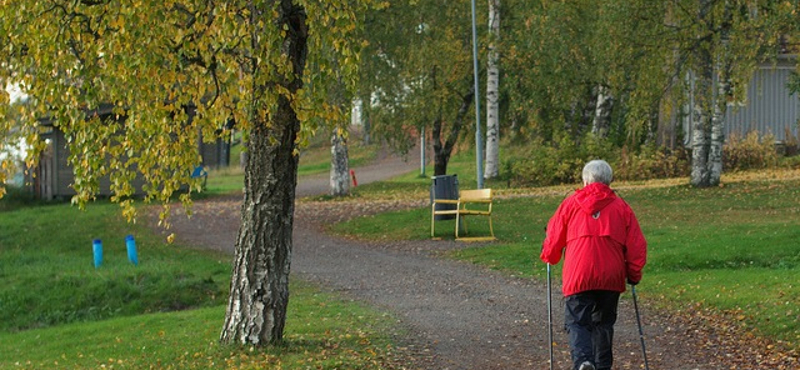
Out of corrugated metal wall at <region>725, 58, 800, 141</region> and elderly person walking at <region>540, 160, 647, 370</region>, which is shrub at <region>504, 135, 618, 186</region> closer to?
corrugated metal wall at <region>725, 58, 800, 141</region>

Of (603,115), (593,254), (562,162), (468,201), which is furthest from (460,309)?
(603,115)

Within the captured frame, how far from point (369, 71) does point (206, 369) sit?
76.8ft

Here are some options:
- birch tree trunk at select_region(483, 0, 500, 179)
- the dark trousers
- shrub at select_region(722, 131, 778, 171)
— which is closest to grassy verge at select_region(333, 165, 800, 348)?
shrub at select_region(722, 131, 778, 171)

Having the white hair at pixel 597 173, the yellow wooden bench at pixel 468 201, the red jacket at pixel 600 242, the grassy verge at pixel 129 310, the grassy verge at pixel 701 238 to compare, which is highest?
the white hair at pixel 597 173

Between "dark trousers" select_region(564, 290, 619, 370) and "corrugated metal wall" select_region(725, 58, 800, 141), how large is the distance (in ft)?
100

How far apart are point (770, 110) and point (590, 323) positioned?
31625 millimetres

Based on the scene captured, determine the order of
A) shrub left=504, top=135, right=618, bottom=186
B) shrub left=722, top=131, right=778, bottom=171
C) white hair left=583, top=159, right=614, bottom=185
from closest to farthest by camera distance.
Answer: white hair left=583, top=159, right=614, bottom=185 < shrub left=722, top=131, right=778, bottom=171 < shrub left=504, top=135, right=618, bottom=186

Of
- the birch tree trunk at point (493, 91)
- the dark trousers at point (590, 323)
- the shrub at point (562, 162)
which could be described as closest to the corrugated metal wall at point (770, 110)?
the shrub at point (562, 162)

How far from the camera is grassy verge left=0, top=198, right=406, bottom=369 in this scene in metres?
11.5

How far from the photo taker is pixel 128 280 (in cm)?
2145

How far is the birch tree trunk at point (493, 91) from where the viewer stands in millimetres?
34969

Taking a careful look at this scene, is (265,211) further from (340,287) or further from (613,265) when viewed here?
(340,287)

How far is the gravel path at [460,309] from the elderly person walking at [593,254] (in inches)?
71.8

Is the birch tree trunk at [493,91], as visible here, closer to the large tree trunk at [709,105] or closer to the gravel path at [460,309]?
the large tree trunk at [709,105]
